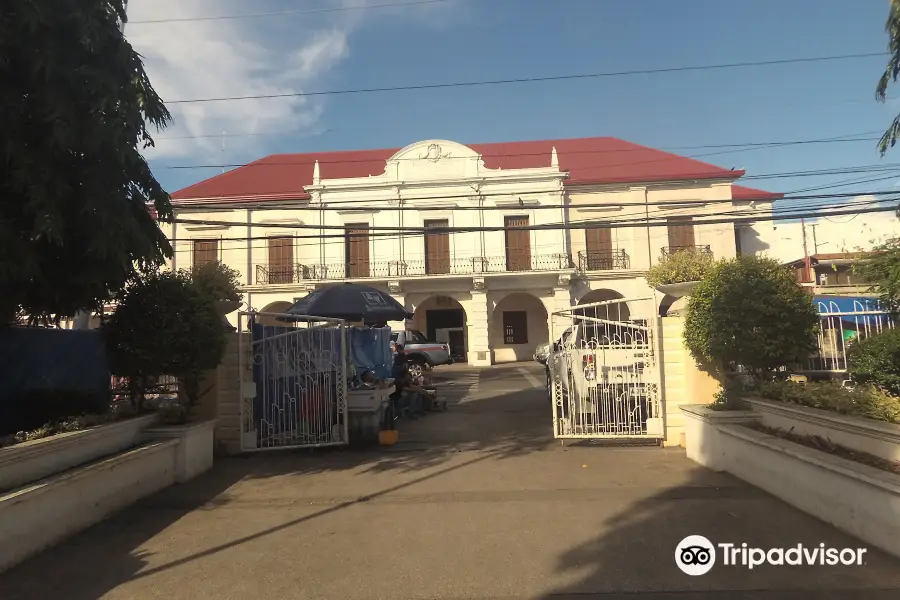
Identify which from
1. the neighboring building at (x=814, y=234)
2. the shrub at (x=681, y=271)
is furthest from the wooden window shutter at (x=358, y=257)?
the neighboring building at (x=814, y=234)

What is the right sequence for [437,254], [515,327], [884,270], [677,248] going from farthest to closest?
[515,327] < [437,254] < [677,248] < [884,270]

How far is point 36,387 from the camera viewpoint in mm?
6617

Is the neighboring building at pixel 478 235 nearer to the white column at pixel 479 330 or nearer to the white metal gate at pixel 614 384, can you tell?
the white column at pixel 479 330

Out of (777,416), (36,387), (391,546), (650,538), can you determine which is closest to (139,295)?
(36,387)

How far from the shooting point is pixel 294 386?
327 inches

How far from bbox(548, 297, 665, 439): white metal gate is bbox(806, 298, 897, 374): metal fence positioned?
6.33 ft

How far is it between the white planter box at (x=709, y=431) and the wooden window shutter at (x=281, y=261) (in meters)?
23.2

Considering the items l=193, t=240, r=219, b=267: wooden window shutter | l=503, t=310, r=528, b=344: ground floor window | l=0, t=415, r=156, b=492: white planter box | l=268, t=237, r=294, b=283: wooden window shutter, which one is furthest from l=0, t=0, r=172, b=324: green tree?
l=503, t=310, r=528, b=344: ground floor window

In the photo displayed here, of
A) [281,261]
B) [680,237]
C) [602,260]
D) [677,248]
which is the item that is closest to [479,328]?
[602,260]

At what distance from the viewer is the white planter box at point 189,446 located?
6688mm

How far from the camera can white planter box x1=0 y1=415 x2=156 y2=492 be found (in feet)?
15.0

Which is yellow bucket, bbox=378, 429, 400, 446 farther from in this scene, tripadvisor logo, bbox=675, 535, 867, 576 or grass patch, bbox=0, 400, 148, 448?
tripadvisor logo, bbox=675, 535, 867, 576

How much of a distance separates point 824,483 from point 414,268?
22905mm

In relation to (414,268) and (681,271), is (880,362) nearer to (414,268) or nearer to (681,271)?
A: (681,271)
